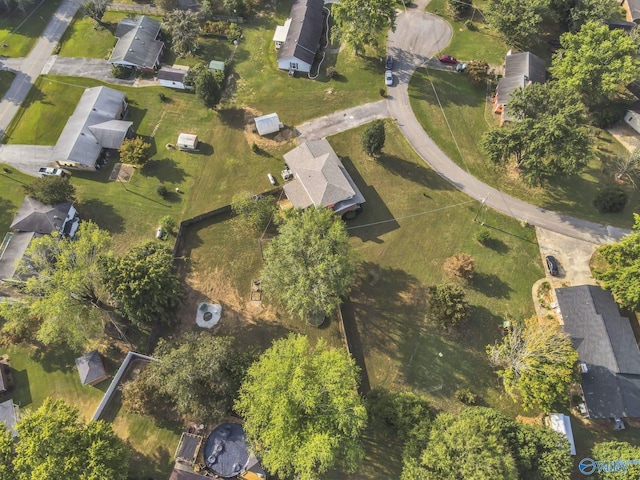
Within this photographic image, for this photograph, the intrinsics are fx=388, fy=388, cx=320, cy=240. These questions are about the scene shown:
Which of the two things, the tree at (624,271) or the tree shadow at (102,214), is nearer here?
the tree at (624,271)

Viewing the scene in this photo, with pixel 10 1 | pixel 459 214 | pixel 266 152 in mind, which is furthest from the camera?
pixel 10 1

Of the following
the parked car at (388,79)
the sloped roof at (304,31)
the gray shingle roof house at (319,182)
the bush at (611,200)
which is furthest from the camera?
the sloped roof at (304,31)

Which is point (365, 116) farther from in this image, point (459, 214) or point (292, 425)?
point (292, 425)

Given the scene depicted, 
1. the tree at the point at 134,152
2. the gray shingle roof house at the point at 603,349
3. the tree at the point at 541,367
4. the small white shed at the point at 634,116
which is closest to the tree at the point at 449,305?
the tree at the point at 541,367

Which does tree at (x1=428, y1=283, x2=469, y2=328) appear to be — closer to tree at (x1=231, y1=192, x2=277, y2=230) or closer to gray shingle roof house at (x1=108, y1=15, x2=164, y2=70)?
tree at (x1=231, y1=192, x2=277, y2=230)

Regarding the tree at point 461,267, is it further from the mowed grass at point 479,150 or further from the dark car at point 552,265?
the mowed grass at point 479,150

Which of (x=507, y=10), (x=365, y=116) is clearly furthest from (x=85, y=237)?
(x=507, y=10)

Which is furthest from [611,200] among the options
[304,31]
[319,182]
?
[304,31]

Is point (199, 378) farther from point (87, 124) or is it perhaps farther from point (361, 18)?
point (361, 18)
